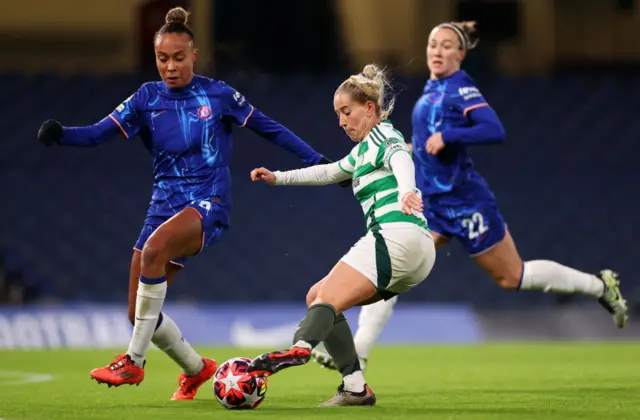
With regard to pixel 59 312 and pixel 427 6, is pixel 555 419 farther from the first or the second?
pixel 427 6

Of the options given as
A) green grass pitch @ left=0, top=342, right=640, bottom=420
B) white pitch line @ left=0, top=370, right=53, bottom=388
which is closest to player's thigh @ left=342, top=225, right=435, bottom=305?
green grass pitch @ left=0, top=342, right=640, bottom=420

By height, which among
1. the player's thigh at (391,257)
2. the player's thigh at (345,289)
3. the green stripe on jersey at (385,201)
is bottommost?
the player's thigh at (345,289)

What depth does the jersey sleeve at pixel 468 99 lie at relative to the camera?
7.26 m

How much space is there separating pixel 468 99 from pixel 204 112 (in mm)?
1863

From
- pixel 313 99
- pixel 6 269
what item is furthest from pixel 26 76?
pixel 313 99

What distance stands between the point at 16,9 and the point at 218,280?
18.1ft

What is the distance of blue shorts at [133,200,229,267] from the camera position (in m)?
6.12

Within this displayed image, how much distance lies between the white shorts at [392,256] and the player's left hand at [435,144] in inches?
62.6

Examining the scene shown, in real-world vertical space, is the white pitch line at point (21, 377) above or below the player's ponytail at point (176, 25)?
below

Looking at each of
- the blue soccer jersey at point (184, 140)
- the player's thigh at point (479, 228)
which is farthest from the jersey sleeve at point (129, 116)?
the player's thigh at point (479, 228)

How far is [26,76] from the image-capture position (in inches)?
618

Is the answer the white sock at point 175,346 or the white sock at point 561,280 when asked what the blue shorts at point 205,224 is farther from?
the white sock at point 561,280

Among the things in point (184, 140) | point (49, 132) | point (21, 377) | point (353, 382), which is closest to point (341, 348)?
point (353, 382)

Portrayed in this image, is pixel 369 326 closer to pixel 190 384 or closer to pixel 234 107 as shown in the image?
pixel 190 384
